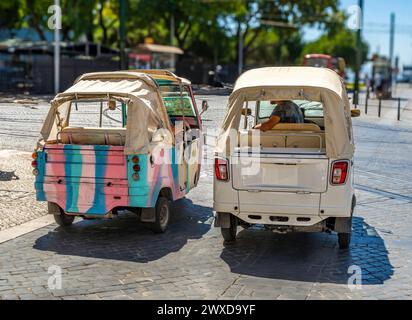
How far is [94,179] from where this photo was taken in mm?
8406

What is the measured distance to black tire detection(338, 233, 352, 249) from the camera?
314 inches

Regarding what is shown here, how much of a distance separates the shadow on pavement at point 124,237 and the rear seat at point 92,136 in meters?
1.20

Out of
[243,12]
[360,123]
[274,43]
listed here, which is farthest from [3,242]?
[274,43]

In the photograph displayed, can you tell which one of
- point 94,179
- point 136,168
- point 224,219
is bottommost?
point 224,219

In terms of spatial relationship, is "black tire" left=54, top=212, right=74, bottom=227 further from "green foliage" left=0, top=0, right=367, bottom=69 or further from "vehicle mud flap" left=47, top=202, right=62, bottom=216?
"green foliage" left=0, top=0, right=367, bottom=69

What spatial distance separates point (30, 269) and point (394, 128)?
45.6 feet

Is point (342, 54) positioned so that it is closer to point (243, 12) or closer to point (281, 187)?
point (243, 12)

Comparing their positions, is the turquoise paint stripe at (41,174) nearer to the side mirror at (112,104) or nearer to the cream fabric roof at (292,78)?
the side mirror at (112,104)

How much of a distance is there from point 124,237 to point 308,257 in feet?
8.04

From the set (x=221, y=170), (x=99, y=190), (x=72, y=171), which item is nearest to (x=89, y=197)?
(x=99, y=190)

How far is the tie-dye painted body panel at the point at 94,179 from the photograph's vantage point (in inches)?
327

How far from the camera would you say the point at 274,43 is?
2884 inches

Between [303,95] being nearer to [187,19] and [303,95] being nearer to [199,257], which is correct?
[199,257]

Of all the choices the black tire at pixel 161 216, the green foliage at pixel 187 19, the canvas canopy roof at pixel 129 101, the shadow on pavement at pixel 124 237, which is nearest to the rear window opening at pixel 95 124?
the canvas canopy roof at pixel 129 101
